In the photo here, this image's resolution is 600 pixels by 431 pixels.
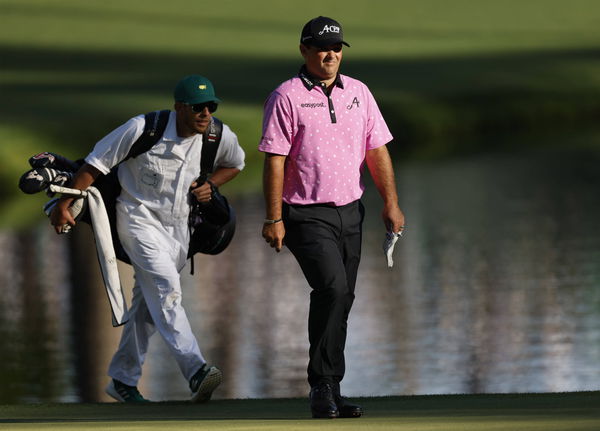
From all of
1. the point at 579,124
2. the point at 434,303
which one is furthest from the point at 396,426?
the point at 579,124

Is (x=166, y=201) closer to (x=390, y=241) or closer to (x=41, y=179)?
(x=41, y=179)

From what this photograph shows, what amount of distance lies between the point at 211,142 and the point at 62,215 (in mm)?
986

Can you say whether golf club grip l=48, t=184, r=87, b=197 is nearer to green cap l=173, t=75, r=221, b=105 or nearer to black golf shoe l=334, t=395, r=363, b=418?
green cap l=173, t=75, r=221, b=105

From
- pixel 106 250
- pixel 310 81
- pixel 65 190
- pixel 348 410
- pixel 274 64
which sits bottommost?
pixel 274 64

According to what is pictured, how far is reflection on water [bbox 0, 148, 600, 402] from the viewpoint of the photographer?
42.0 feet

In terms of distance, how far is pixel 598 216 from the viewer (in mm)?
22578

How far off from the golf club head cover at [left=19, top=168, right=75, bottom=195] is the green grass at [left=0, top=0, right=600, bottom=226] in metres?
14.8

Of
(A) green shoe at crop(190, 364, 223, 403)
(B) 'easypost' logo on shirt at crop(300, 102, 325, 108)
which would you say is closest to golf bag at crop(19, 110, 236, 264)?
(A) green shoe at crop(190, 364, 223, 403)

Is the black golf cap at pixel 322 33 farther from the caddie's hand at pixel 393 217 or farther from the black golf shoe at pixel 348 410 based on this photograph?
the black golf shoe at pixel 348 410

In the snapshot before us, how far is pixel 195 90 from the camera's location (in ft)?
31.9

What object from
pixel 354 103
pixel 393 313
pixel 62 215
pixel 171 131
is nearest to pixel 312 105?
pixel 354 103

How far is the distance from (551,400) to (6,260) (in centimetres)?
1201

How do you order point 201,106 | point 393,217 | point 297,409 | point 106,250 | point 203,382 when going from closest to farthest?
1. point 393,217
2. point 297,409
3. point 201,106
4. point 203,382
5. point 106,250

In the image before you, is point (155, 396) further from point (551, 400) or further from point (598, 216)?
point (598, 216)
